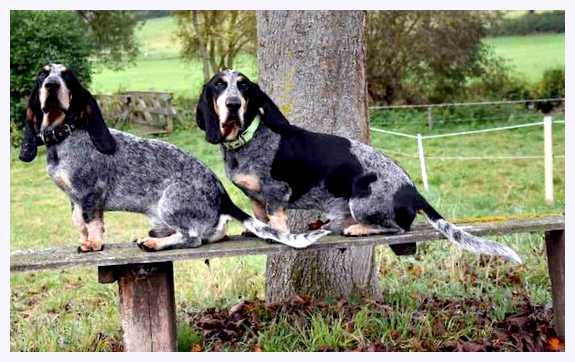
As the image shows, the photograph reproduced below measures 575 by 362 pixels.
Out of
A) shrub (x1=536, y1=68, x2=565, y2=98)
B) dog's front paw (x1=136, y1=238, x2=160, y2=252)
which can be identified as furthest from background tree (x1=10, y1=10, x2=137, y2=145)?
shrub (x1=536, y1=68, x2=565, y2=98)

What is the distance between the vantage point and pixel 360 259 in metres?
5.09

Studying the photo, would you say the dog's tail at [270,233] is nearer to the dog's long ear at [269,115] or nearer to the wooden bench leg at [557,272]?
the dog's long ear at [269,115]

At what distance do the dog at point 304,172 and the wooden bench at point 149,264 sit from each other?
11 cm

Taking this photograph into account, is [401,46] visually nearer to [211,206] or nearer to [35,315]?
[35,315]

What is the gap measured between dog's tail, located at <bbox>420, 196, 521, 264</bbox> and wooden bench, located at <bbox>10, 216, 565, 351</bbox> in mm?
64

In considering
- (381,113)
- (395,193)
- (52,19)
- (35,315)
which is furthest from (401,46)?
(395,193)

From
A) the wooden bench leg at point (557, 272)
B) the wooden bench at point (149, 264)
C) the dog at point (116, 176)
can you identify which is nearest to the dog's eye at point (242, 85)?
the dog at point (116, 176)

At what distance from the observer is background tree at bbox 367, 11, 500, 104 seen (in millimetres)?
14859

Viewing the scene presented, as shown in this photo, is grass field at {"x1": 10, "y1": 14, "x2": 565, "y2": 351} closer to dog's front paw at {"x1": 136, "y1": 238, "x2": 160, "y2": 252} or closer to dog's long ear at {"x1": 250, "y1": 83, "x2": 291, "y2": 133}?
dog's front paw at {"x1": 136, "y1": 238, "x2": 160, "y2": 252}

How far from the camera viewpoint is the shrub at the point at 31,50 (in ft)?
38.6

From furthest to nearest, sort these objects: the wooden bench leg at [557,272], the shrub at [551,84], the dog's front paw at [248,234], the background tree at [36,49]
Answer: the shrub at [551,84], the background tree at [36,49], the wooden bench leg at [557,272], the dog's front paw at [248,234]

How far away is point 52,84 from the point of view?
3.57m

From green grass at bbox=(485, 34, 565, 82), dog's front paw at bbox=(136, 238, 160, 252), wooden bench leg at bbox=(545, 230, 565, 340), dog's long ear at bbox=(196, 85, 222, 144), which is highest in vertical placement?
green grass at bbox=(485, 34, 565, 82)

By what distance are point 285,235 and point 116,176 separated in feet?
2.68
